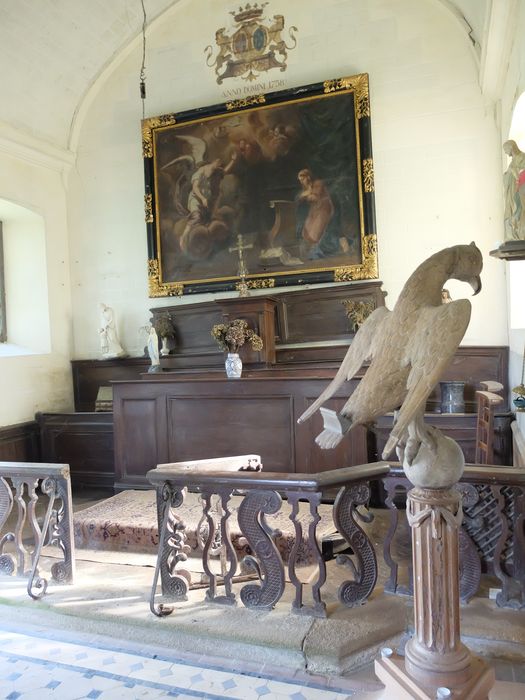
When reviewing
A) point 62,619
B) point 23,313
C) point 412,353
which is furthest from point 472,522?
point 23,313

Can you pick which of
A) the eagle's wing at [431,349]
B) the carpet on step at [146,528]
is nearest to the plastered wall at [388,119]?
the carpet on step at [146,528]

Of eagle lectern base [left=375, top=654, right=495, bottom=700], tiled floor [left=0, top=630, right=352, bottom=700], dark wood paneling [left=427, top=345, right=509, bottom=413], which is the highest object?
dark wood paneling [left=427, top=345, right=509, bottom=413]

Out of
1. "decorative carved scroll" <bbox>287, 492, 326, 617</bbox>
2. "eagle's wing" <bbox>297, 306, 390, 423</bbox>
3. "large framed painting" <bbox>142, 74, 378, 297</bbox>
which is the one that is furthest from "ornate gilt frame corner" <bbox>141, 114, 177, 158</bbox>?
"eagle's wing" <bbox>297, 306, 390, 423</bbox>

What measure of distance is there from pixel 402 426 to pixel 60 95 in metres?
6.91

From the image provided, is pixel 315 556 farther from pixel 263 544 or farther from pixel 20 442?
pixel 20 442

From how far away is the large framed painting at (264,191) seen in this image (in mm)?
5887

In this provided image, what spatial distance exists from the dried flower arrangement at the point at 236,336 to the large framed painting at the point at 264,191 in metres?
0.74

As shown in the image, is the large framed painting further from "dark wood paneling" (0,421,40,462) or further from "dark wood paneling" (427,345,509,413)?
"dark wood paneling" (0,421,40,462)

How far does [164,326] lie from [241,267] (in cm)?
120

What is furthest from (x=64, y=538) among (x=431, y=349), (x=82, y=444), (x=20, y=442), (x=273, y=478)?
(x=20, y=442)

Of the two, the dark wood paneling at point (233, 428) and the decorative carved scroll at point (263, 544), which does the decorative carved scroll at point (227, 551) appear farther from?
the dark wood paneling at point (233, 428)

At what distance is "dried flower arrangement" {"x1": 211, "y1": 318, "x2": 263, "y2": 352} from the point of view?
5.70 m

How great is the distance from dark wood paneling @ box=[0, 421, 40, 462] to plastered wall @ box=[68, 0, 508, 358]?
5.07ft

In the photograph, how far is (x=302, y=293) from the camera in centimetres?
609
